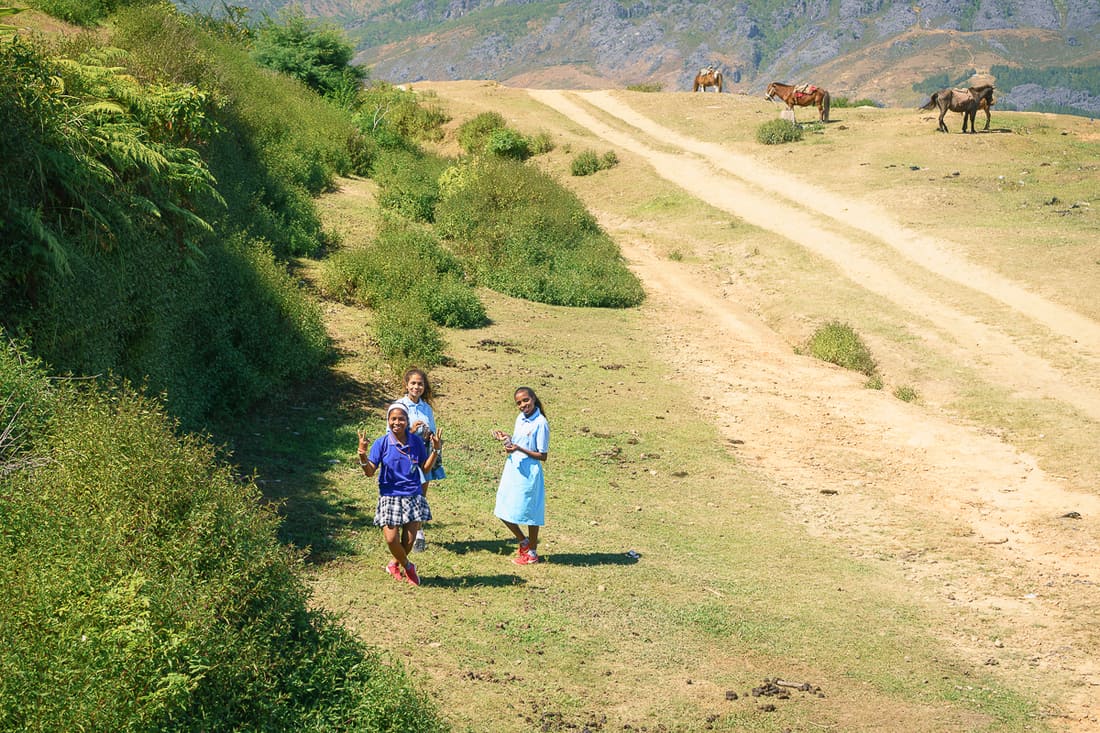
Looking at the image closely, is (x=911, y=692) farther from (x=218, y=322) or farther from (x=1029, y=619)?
(x=218, y=322)

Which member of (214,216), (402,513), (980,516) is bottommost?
(980,516)

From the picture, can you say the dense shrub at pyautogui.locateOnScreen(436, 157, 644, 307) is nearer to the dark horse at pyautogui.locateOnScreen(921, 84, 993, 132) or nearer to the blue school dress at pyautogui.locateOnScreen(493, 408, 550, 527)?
the blue school dress at pyautogui.locateOnScreen(493, 408, 550, 527)

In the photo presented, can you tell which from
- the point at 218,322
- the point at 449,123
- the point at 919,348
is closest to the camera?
the point at 218,322

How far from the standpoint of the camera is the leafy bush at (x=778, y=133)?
34000mm

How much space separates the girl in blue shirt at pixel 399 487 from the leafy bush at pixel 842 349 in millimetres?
11186

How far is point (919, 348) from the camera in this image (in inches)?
708

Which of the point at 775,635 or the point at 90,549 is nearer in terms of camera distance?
the point at 90,549

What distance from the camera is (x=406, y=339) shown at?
14281 millimetres

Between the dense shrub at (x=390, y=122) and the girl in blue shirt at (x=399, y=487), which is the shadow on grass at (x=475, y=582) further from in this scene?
the dense shrub at (x=390, y=122)

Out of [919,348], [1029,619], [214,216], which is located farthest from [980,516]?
[214,216]

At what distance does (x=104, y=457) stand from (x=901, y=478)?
10171mm

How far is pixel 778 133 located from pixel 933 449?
22.1 meters

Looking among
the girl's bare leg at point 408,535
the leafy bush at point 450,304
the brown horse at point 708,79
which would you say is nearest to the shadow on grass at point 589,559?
the girl's bare leg at point 408,535

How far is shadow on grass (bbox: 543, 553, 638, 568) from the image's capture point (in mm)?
8961
